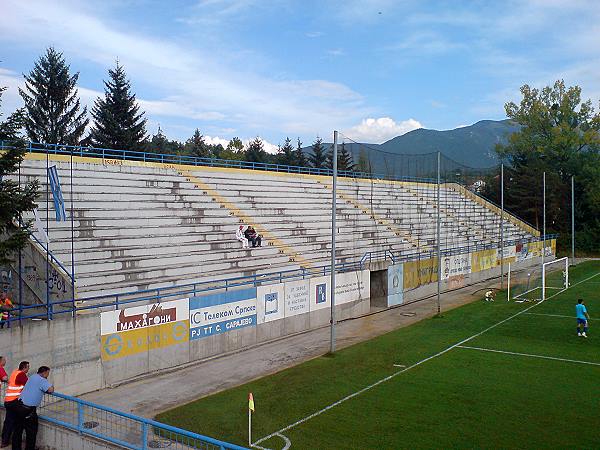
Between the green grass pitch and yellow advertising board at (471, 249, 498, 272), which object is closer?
the green grass pitch

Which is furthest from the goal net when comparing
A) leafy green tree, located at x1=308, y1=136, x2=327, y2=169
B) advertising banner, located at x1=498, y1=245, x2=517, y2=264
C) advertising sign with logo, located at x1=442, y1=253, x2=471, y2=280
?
leafy green tree, located at x1=308, y1=136, x2=327, y2=169

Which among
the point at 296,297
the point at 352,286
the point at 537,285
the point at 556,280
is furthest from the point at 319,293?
the point at 556,280

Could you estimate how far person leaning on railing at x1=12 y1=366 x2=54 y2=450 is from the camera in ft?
32.3

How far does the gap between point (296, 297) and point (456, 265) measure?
1746 centimetres

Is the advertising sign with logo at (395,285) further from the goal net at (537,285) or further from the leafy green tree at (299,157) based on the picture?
the leafy green tree at (299,157)

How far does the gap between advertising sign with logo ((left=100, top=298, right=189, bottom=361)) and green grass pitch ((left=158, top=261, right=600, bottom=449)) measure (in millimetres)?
3201

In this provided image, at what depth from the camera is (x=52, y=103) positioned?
5178 centimetres

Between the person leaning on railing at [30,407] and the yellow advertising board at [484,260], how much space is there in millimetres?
33473

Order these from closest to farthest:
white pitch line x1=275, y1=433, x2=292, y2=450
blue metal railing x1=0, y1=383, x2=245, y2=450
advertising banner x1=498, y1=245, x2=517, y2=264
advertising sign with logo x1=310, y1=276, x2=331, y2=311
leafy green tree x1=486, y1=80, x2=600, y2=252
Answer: blue metal railing x1=0, y1=383, x2=245, y2=450 < white pitch line x1=275, y1=433, x2=292, y2=450 < advertising sign with logo x1=310, y1=276, x2=331, y2=311 < advertising banner x1=498, y1=245, x2=517, y2=264 < leafy green tree x1=486, y1=80, x2=600, y2=252

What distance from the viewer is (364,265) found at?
27969 millimetres

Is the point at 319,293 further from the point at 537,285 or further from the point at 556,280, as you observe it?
the point at 556,280

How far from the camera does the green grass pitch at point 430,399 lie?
11.6 meters

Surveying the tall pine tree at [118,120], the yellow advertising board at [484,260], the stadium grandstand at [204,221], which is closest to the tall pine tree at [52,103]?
the tall pine tree at [118,120]

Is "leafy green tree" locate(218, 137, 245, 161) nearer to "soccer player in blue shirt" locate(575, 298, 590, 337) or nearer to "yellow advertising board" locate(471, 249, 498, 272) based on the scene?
"yellow advertising board" locate(471, 249, 498, 272)
